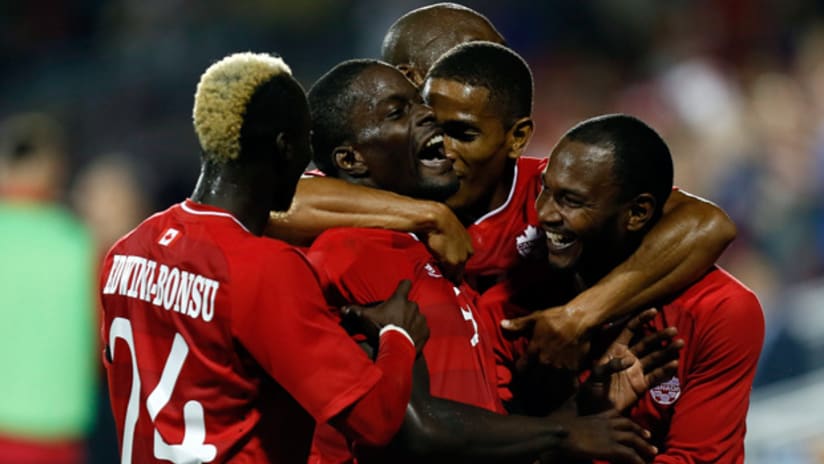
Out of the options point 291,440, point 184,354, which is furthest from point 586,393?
point 184,354

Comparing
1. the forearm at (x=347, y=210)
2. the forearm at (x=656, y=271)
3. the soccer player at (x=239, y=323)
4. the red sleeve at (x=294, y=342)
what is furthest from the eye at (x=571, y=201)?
the red sleeve at (x=294, y=342)

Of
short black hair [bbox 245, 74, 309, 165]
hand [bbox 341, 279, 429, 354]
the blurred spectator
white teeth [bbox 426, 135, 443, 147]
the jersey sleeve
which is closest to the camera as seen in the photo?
the jersey sleeve

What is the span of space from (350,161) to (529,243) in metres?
0.65

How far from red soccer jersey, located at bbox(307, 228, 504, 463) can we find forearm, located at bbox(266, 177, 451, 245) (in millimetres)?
35

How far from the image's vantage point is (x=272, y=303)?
328 cm

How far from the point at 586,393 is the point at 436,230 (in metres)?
0.63

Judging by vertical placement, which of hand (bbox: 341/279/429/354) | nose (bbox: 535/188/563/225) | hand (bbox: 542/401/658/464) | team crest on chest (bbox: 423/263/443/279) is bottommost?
hand (bbox: 542/401/658/464)

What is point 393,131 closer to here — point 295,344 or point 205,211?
point 205,211

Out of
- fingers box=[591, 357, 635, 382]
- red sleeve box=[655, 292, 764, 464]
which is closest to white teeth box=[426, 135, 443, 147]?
fingers box=[591, 357, 635, 382]

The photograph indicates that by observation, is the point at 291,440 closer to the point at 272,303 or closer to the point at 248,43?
the point at 272,303

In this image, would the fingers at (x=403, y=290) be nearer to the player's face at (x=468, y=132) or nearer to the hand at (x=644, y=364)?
the player's face at (x=468, y=132)

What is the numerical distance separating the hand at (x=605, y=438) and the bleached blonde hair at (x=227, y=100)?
1.12m

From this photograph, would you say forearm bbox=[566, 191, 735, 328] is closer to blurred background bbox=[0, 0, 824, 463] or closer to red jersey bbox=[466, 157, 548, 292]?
red jersey bbox=[466, 157, 548, 292]

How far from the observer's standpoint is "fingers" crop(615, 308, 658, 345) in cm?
399
